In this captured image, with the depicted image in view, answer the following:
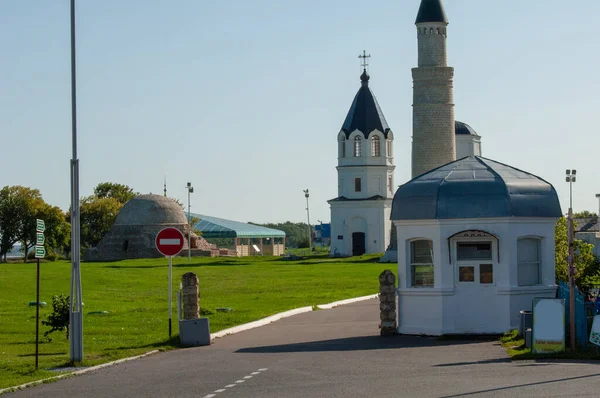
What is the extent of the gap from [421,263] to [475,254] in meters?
1.21

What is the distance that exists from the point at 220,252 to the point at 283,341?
86.8m

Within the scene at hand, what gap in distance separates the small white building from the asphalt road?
3.52 feet

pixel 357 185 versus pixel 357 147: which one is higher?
pixel 357 147

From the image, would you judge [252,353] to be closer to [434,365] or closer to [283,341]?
[283,341]

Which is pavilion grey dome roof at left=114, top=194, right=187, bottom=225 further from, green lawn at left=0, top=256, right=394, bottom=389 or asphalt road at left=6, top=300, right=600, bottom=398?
asphalt road at left=6, top=300, right=600, bottom=398

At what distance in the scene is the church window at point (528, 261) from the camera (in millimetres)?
25016

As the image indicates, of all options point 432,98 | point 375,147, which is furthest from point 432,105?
point 375,147

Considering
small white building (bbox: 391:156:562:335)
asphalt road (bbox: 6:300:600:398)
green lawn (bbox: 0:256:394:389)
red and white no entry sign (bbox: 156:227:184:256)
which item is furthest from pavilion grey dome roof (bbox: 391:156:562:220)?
green lawn (bbox: 0:256:394:389)

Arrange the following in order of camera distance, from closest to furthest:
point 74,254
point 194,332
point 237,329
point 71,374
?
point 71,374
point 74,254
point 194,332
point 237,329

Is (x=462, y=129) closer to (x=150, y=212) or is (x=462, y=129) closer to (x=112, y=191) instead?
(x=150, y=212)

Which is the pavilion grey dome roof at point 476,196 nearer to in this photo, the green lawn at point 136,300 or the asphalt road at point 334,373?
the asphalt road at point 334,373

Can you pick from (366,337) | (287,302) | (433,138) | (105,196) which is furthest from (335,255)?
(366,337)

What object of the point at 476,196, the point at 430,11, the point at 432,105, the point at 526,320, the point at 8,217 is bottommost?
the point at 526,320

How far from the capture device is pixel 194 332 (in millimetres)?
23875
